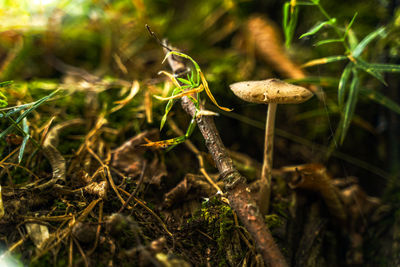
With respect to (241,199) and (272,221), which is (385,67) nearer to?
(272,221)

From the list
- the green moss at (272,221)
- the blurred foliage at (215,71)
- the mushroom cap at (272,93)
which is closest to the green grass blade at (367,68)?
the blurred foliage at (215,71)

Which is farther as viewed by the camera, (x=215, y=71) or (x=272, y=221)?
(x=215, y=71)

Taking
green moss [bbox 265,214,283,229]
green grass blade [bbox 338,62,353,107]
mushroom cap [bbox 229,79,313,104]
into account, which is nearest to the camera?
mushroom cap [bbox 229,79,313,104]

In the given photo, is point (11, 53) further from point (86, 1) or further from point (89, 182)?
point (89, 182)

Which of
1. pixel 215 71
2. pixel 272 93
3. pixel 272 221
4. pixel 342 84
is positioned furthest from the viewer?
pixel 215 71

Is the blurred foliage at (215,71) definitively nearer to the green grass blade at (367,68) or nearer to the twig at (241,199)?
the green grass blade at (367,68)

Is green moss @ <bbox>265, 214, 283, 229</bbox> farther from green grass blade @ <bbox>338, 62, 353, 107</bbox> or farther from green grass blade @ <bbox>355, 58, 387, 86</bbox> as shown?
green grass blade @ <bbox>355, 58, 387, 86</bbox>

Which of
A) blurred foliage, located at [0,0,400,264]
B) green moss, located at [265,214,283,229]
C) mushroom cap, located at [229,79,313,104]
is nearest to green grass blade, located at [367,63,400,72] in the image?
blurred foliage, located at [0,0,400,264]

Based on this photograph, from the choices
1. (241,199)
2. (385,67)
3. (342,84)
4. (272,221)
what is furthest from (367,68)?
(241,199)
